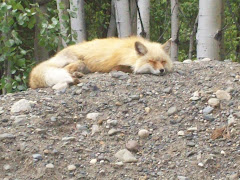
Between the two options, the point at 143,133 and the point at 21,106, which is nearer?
the point at 143,133

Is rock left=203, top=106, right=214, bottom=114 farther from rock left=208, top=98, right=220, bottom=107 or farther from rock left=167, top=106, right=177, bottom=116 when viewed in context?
rock left=167, top=106, right=177, bottom=116

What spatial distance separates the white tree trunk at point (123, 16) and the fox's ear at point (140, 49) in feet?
6.59

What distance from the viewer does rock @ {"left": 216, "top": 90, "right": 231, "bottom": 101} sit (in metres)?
3.79

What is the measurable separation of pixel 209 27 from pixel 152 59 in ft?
3.44

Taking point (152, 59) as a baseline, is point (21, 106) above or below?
below

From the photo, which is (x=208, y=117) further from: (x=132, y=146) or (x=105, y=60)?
(x=105, y=60)

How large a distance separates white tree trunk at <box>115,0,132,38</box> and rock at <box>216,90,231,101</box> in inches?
136

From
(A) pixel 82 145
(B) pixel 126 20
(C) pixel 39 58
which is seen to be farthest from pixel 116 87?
(C) pixel 39 58

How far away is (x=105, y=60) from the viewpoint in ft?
16.8

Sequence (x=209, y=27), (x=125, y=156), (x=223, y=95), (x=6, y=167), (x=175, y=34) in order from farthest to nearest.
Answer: (x=175, y=34) → (x=209, y=27) → (x=223, y=95) → (x=125, y=156) → (x=6, y=167)

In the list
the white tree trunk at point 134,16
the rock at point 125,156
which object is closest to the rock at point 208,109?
the rock at point 125,156

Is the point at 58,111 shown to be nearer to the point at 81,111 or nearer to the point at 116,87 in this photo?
the point at 81,111

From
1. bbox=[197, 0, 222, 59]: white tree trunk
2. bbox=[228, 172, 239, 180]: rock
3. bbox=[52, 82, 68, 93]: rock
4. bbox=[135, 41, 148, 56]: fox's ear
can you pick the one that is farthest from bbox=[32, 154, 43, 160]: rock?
bbox=[197, 0, 222, 59]: white tree trunk

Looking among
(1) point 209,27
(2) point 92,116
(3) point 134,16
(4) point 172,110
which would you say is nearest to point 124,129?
(2) point 92,116
